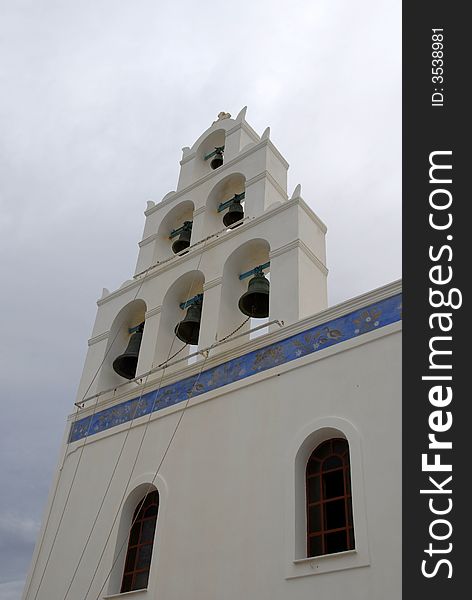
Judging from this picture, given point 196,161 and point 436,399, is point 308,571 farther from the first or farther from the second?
point 196,161

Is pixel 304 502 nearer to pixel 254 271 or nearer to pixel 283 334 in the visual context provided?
pixel 283 334

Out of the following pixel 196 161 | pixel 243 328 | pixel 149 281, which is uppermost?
pixel 196 161

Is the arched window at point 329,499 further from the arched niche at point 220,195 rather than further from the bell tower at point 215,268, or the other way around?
the arched niche at point 220,195

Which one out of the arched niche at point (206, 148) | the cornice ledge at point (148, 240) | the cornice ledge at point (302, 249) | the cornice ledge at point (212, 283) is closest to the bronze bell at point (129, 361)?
the cornice ledge at point (212, 283)

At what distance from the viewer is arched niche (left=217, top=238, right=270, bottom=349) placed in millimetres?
8812

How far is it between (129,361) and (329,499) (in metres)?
4.36

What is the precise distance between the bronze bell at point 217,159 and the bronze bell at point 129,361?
366 centimetres

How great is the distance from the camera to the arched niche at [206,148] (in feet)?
38.3

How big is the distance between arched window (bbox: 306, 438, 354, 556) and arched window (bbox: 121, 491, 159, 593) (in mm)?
2100

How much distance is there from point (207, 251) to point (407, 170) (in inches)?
187

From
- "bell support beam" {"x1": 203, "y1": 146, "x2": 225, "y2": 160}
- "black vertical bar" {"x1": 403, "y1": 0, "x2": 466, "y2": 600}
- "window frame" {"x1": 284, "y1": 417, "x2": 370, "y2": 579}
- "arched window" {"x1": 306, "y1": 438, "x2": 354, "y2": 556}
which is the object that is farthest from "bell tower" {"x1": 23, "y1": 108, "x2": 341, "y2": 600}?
"black vertical bar" {"x1": 403, "y1": 0, "x2": 466, "y2": 600}

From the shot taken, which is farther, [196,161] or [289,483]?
[196,161]

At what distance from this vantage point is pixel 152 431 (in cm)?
804

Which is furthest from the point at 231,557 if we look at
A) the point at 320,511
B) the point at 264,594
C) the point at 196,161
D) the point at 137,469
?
the point at 196,161
